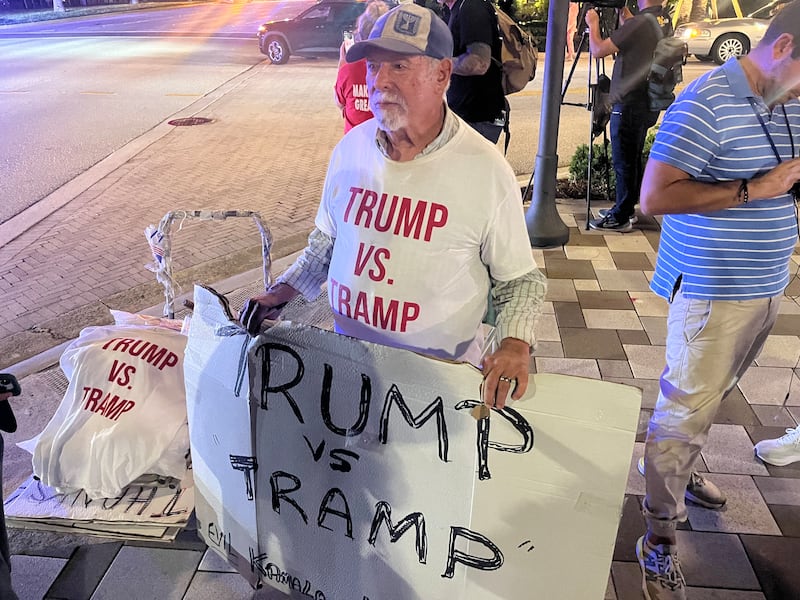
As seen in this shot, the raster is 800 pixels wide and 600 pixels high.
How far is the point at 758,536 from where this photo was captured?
2.58 meters

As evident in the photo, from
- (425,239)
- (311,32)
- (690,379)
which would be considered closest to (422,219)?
(425,239)

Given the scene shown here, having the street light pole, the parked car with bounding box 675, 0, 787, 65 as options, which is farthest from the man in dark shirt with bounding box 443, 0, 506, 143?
the parked car with bounding box 675, 0, 787, 65

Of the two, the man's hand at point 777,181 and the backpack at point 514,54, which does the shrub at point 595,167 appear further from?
the man's hand at point 777,181

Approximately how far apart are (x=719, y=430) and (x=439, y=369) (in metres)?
2.14

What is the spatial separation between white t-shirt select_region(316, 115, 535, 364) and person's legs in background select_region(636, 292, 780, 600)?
67 cm

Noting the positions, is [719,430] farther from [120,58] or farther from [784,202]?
[120,58]

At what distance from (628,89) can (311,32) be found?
12.5m

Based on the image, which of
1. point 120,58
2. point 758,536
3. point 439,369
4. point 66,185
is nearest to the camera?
A: point 439,369

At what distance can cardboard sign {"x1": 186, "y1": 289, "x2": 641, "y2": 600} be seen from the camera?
1652 mm

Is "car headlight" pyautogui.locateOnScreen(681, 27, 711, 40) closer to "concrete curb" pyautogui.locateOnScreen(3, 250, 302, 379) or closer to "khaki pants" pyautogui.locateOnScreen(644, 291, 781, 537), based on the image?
"concrete curb" pyautogui.locateOnScreen(3, 250, 302, 379)

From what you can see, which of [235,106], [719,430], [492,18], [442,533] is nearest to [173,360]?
[442,533]

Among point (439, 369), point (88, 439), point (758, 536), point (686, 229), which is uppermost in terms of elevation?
point (686, 229)

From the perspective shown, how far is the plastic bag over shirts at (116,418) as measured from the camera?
8.51 feet

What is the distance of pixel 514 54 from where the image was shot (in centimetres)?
467
